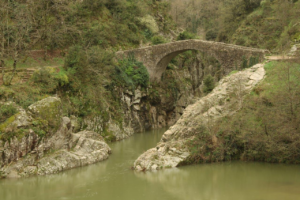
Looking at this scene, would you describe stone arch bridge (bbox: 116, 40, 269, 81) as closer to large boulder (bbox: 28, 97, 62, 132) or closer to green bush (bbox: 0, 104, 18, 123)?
large boulder (bbox: 28, 97, 62, 132)

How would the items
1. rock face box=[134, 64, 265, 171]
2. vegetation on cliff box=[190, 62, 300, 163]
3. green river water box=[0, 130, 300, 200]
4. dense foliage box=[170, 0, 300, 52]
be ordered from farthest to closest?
dense foliage box=[170, 0, 300, 52] → rock face box=[134, 64, 265, 171] → vegetation on cliff box=[190, 62, 300, 163] → green river water box=[0, 130, 300, 200]

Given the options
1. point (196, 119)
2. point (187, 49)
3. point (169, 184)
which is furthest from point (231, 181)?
point (187, 49)

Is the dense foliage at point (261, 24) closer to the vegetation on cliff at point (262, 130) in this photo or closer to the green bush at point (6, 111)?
the vegetation on cliff at point (262, 130)

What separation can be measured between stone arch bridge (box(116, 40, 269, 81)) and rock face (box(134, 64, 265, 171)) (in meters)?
4.30

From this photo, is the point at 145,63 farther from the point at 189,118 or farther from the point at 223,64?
the point at 189,118

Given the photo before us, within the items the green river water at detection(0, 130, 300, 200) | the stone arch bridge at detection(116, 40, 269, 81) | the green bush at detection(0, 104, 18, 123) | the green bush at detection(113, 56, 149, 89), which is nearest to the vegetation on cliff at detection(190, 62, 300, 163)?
the green river water at detection(0, 130, 300, 200)

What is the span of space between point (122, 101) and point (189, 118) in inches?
381

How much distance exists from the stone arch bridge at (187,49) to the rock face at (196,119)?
430 centimetres

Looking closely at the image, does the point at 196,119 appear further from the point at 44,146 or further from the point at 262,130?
the point at 44,146

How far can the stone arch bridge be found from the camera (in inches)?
898

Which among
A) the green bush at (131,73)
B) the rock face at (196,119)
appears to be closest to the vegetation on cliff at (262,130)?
the rock face at (196,119)

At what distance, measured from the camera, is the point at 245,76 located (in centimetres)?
1842

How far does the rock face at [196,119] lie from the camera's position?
51.3 feet

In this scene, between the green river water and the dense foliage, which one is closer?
the green river water
